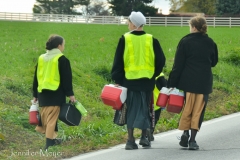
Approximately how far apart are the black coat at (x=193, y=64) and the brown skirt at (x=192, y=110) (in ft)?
0.34

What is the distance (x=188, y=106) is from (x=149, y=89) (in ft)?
2.10

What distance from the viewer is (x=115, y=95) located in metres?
9.13

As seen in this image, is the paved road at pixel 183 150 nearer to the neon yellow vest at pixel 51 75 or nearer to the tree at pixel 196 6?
the neon yellow vest at pixel 51 75

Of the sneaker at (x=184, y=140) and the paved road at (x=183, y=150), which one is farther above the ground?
the sneaker at (x=184, y=140)

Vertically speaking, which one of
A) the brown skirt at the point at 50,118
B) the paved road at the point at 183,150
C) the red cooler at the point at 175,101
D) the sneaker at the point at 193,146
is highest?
the red cooler at the point at 175,101

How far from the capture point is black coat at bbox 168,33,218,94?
936 centimetres

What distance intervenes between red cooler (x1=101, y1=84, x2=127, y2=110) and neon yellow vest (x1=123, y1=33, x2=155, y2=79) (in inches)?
9.0

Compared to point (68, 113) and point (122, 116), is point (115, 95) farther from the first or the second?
point (68, 113)

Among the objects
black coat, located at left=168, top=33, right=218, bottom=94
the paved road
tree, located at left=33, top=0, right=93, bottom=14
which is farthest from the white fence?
black coat, located at left=168, top=33, right=218, bottom=94

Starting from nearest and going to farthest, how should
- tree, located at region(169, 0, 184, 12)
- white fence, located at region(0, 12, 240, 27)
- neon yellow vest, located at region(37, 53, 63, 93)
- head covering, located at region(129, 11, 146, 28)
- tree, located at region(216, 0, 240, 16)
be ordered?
neon yellow vest, located at region(37, 53, 63, 93) → head covering, located at region(129, 11, 146, 28) → white fence, located at region(0, 12, 240, 27) → tree, located at region(216, 0, 240, 16) → tree, located at region(169, 0, 184, 12)

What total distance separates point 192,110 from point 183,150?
1.95 ft

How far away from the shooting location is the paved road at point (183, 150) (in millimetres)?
8844

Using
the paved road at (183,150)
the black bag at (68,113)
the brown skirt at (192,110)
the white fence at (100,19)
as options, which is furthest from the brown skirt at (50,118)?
the white fence at (100,19)

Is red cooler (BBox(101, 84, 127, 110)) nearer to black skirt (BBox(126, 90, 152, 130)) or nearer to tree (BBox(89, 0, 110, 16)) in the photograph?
black skirt (BBox(126, 90, 152, 130))
